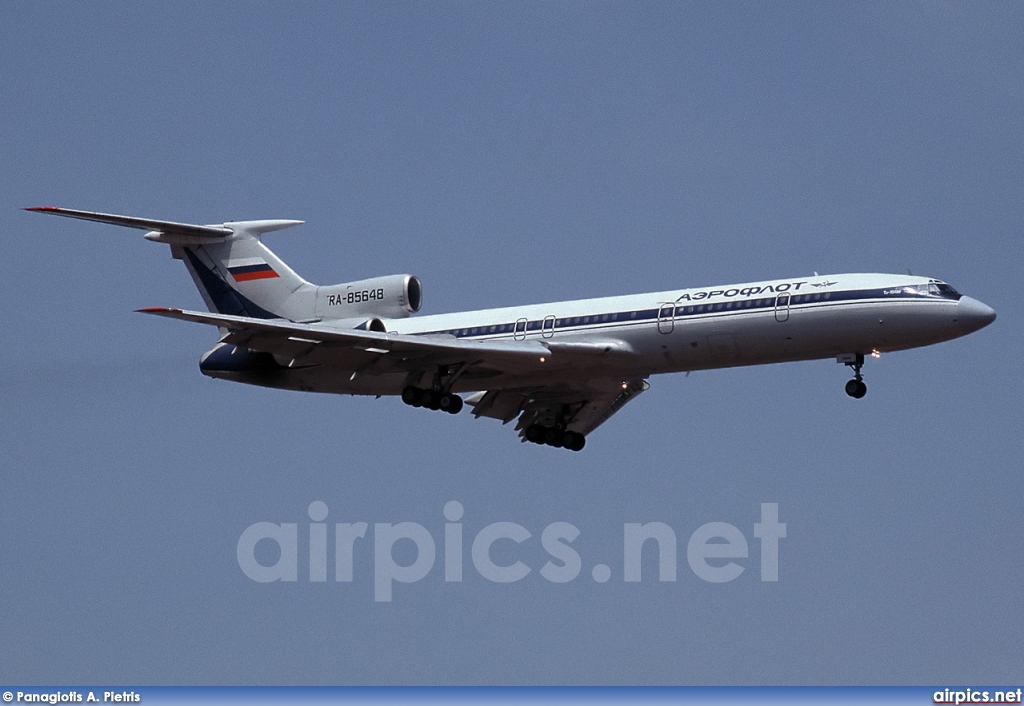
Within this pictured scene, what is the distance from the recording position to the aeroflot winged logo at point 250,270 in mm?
35906

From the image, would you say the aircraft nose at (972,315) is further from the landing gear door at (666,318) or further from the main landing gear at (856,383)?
the landing gear door at (666,318)

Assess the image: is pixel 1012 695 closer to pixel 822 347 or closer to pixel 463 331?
pixel 822 347

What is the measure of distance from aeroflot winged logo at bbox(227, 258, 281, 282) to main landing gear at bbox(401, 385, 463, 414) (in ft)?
15.9

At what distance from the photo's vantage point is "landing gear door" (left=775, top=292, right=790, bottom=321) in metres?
30.1

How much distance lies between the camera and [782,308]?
1186 inches

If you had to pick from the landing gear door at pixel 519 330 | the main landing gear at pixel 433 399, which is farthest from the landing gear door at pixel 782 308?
the main landing gear at pixel 433 399

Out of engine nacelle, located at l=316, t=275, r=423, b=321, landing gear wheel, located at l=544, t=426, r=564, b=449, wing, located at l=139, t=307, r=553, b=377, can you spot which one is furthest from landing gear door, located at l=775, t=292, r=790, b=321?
landing gear wheel, located at l=544, t=426, r=564, b=449

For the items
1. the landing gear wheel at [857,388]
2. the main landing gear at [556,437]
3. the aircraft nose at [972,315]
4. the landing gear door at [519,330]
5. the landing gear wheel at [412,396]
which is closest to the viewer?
the aircraft nose at [972,315]

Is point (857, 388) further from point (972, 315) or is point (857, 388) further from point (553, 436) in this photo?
point (553, 436)

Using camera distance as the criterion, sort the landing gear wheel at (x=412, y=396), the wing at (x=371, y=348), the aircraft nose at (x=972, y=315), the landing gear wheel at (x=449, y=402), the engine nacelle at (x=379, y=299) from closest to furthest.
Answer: the aircraft nose at (x=972, y=315), the wing at (x=371, y=348), the landing gear wheel at (x=449, y=402), the landing gear wheel at (x=412, y=396), the engine nacelle at (x=379, y=299)

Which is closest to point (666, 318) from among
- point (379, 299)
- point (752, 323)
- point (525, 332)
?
point (752, 323)

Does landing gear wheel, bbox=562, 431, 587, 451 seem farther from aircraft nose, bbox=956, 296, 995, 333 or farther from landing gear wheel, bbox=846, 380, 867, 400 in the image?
aircraft nose, bbox=956, 296, 995, 333

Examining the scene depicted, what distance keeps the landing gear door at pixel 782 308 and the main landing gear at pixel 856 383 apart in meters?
1.51

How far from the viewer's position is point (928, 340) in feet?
98.3
